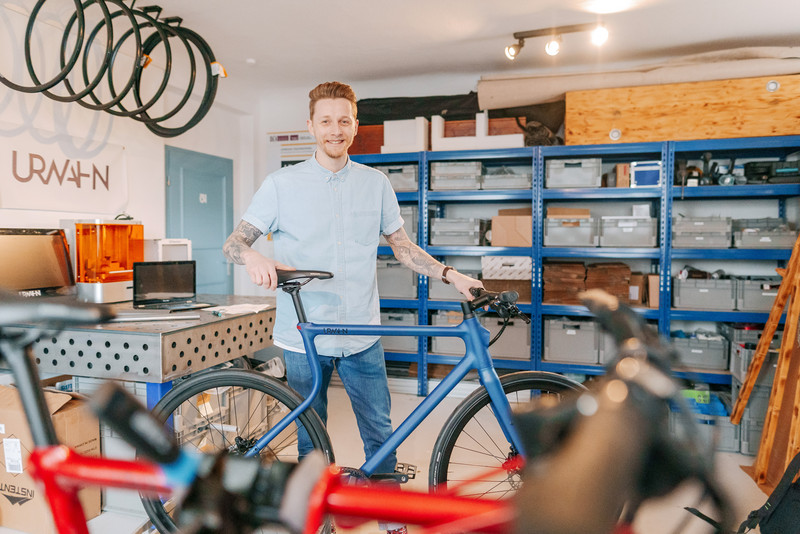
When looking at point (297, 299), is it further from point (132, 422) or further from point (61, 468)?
point (132, 422)

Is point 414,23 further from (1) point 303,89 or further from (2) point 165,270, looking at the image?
(2) point 165,270

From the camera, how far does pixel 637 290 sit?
12.2 feet

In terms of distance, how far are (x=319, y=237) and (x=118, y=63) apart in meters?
2.74

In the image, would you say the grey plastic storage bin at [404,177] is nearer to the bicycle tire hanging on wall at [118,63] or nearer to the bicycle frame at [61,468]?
the bicycle tire hanging on wall at [118,63]

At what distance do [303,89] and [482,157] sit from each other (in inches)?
81.1

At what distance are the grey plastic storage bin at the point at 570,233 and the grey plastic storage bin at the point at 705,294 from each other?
0.65 meters

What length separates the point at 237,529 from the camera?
0.44m

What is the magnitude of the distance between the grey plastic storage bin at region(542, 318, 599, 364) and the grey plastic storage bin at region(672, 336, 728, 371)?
1.75ft

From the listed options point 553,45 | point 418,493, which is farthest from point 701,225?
point 418,493

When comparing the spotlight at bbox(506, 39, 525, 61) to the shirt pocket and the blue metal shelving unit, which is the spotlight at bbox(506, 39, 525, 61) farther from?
the shirt pocket

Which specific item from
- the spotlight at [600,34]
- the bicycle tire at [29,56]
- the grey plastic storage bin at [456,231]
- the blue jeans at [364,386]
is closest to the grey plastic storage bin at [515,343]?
the grey plastic storage bin at [456,231]

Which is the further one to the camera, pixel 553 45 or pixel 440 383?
pixel 553 45

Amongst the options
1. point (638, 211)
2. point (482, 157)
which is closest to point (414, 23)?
point (482, 157)

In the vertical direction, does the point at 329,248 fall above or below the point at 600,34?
below
